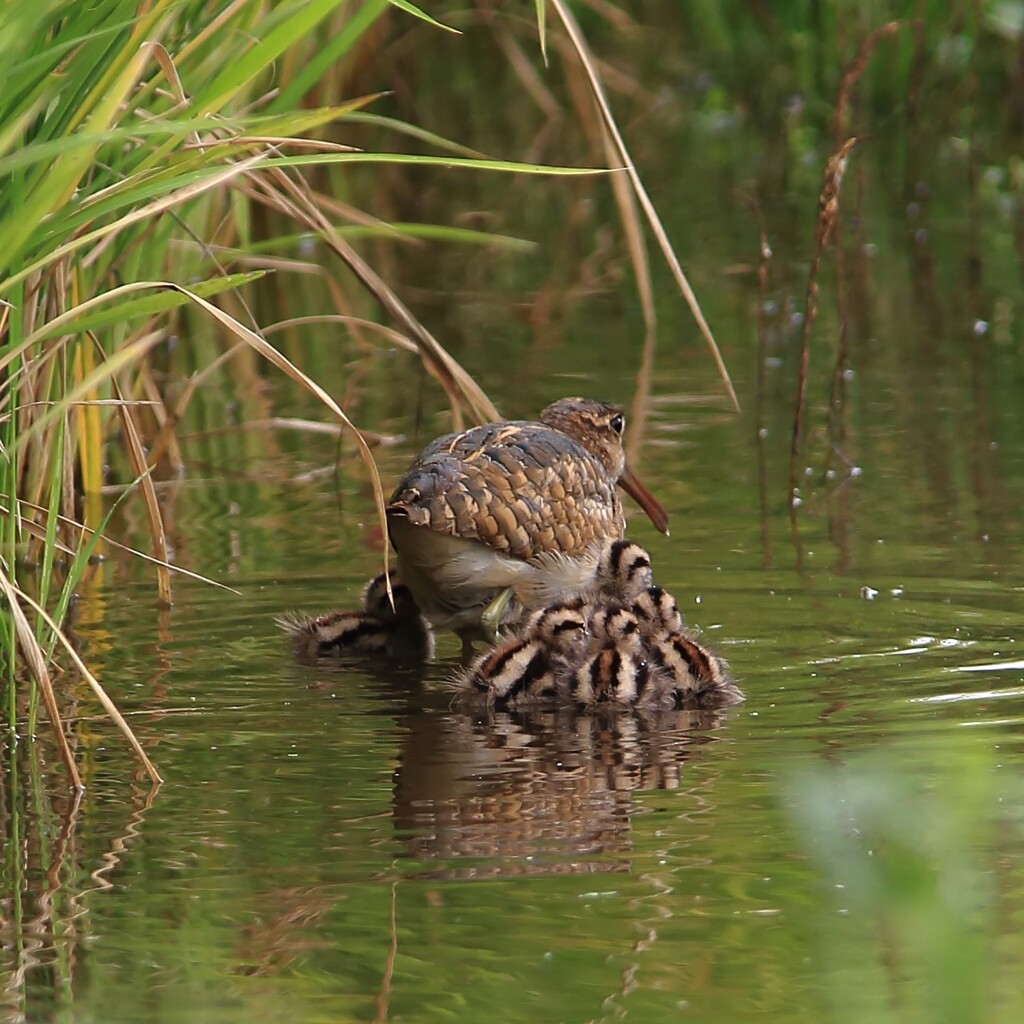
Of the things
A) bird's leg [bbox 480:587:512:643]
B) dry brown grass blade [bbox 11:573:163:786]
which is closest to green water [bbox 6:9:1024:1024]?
dry brown grass blade [bbox 11:573:163:786]

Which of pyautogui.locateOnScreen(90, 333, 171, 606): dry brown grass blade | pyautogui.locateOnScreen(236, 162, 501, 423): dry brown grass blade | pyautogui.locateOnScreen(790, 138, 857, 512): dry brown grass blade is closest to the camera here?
pyautogui.locateOnScreen(236, 162, 501, 423): dry brown grass blade

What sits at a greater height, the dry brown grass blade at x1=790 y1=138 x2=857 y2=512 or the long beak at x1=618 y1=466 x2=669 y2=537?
the dry brown grass blade at x1=790 y1=138 x2=857 y2=512

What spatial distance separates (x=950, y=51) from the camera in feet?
52.0

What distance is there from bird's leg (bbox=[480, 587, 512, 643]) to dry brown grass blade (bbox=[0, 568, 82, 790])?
1.90 m

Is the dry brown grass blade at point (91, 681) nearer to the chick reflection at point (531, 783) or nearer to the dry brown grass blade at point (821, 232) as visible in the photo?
the chick reflection at point (531, 783)

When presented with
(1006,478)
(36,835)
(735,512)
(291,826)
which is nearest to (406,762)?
(291,826)

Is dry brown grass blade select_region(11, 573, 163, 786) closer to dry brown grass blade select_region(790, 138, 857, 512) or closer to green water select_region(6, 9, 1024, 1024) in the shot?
green water select_region(6, 9, 1024, 1024)

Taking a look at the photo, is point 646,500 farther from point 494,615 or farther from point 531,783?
point 531,783

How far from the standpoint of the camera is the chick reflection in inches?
184

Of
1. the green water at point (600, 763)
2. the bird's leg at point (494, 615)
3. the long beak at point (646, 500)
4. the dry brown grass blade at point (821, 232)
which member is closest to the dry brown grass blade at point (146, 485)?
the green water at point (600, 763)

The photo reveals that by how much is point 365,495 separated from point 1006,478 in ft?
7.67

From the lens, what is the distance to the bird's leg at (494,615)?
684cm

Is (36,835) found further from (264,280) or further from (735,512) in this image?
(264,280)

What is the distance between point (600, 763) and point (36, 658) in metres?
1.37
